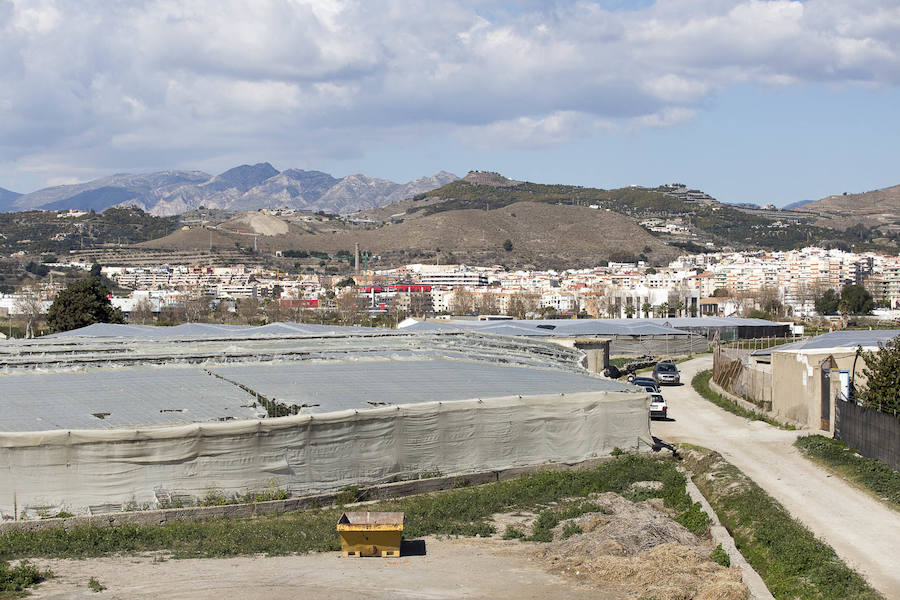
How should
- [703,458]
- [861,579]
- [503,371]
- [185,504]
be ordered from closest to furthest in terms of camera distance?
[861,579] < [185,504] < [703,458] < [503,371]

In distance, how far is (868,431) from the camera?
70.8ft

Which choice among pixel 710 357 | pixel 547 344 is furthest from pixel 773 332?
pixel 547 344

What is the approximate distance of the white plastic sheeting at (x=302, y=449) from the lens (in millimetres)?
16234

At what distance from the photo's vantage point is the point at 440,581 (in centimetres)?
1273

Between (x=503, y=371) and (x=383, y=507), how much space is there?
932 centimetres

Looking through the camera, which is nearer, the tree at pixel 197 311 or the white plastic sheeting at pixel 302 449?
the white plastic sheeting at pixel 302 449

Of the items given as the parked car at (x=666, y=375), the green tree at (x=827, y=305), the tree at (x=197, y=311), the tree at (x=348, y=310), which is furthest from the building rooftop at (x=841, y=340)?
the green tree at (x=827, y=305)

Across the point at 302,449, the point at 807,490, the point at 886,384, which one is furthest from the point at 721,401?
the point at 302,449

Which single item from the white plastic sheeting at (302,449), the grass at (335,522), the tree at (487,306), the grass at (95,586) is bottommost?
the tree at (487,306)

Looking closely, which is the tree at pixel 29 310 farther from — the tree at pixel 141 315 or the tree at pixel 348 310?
the tree at pixel 348 310

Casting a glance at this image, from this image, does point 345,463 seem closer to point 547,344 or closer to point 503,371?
point 503,371

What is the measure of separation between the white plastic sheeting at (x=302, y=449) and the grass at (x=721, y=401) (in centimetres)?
859

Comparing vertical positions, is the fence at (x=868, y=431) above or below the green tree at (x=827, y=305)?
above

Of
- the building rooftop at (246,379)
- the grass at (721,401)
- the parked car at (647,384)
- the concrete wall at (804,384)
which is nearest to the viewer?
the building rooftop at (246,379)
